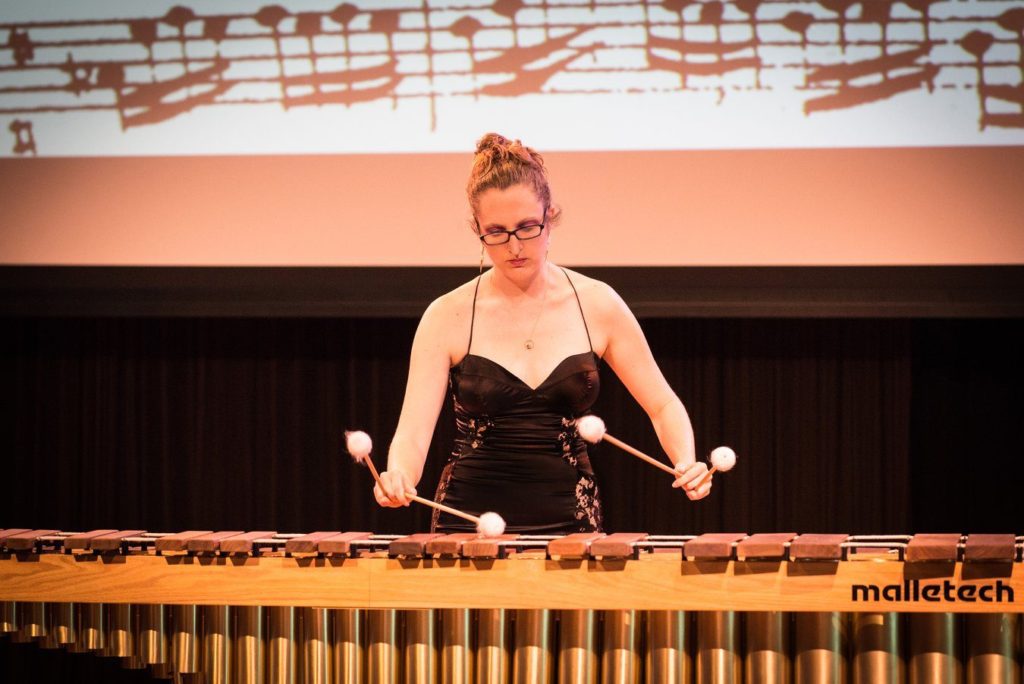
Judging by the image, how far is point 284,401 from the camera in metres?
4.85

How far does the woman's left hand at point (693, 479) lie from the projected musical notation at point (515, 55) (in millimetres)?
1870

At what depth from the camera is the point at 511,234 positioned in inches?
96.6

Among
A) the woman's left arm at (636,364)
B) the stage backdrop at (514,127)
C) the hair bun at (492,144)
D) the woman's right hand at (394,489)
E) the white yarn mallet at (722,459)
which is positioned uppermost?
the stage backdrop at (514,127)

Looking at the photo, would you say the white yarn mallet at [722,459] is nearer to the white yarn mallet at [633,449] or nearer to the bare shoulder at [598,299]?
the white yarn mallet at [633,449]

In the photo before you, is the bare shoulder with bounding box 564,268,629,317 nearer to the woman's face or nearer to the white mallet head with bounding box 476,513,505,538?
the woman's face

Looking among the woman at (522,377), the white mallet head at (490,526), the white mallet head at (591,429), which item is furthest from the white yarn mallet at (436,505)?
the white mallet head at (591,429)

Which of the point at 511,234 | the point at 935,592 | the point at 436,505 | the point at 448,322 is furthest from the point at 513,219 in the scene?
the point at 935,592

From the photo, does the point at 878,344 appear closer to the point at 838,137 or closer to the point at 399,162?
the point at 838,137

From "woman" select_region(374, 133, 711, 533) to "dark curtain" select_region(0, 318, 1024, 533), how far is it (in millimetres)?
1981

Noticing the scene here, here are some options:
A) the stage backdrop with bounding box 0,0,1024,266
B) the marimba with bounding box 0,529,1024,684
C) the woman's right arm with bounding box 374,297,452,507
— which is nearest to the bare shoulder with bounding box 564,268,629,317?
the woman's right arm with bounding box 374,297,452,507

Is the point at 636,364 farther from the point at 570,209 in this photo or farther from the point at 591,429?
the point at 570,209

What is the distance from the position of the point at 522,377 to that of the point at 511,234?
29 cm

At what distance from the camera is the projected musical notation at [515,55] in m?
3.83

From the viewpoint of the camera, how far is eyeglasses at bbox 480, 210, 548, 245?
2.46 meters
